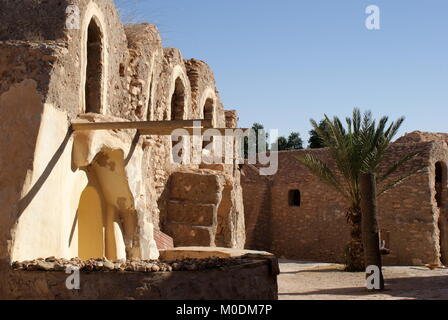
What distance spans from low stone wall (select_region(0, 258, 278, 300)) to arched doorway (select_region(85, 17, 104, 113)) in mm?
3512

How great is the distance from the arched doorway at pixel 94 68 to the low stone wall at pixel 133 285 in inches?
138

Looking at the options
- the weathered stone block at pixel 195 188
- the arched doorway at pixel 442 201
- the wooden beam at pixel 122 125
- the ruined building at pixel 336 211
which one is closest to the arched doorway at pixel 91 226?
the wooden beam at pixel 122 125

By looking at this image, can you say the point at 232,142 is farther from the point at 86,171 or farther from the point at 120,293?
the point at 120,293

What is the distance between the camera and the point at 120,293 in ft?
18.4

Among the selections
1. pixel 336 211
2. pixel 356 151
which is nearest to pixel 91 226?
pixel 356 151

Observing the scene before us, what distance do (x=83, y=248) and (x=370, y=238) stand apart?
21.2 ft

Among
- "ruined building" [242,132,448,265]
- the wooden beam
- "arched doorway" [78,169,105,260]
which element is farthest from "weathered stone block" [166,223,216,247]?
"ruined building" [242,132,448,265]

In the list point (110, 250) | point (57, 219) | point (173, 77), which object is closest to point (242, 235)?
point (173, 77)

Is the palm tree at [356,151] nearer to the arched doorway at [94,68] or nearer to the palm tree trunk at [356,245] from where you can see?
the palm tree trunk at [356,245]

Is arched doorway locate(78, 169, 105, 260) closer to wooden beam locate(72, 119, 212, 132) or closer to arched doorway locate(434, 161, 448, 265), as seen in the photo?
wooden beam locate(72, 119, 212, 132)

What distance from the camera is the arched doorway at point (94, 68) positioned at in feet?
28.3

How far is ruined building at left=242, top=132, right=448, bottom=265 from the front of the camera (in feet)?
61.4

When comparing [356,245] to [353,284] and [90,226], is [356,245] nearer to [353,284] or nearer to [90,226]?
[353,284]

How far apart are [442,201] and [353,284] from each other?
8.70 metres
